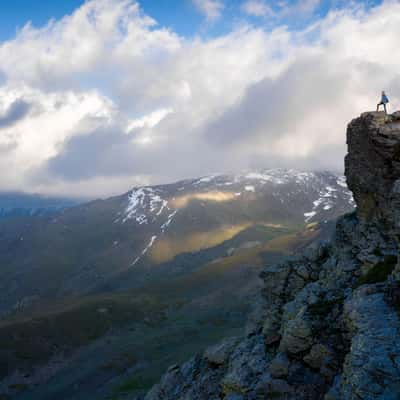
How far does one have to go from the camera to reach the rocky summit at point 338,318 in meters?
19.3

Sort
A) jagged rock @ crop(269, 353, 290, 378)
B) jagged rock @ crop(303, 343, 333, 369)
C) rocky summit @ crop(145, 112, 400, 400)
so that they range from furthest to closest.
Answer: jagged rock @ crop(269, 353, 290, 378)
jagged rock @ crop(303, 343, 333, 369)
rocky summit @ crop(145, 112, 400, 400)

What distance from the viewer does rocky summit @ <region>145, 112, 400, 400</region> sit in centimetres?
1931

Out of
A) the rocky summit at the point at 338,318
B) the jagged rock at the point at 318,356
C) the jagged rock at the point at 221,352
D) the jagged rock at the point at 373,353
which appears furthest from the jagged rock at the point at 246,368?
the jagged rock at the point at 373,353

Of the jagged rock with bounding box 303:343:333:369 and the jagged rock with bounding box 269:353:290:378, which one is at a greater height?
the jagged rock with bounding box 303:343:333:369

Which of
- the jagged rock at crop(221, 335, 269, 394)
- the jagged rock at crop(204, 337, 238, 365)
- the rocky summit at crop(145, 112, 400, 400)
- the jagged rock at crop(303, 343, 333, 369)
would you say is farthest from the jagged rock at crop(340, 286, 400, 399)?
the jagged rock at crop(204, 337, 238, 365)

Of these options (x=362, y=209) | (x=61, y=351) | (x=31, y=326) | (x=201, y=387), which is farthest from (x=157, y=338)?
(x=362, y=209)

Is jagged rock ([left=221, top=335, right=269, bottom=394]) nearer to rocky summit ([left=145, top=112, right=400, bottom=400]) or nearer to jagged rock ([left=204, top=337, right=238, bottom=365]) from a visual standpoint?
rocky summit ([left=145, top=112, right=400, bottom=400])

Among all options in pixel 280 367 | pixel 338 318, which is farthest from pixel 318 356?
pixel 280 367

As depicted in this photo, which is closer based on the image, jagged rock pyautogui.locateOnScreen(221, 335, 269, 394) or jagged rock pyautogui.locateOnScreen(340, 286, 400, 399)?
jagged rock pyautogui.locateOnScreen(340, 286, 400, 399)

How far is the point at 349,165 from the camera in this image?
37469 mm

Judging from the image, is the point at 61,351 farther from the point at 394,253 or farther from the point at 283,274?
the point at 394,253

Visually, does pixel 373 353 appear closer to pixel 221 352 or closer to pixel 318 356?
pixel 318 356

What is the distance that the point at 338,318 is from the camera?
1013 inches

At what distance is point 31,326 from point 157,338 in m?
57.7
